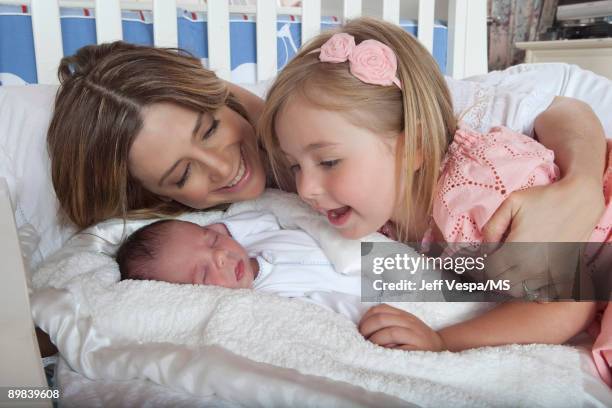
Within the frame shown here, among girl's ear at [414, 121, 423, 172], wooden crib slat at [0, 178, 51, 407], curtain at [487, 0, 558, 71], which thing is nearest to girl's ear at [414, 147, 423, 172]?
girl's ear at [414, 121, 423, 172]

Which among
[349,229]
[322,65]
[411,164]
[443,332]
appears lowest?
[443,332]

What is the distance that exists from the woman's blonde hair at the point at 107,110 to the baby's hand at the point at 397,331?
19.6 inches

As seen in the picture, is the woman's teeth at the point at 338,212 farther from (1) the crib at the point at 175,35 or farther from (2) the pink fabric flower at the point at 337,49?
(1) the crib at the point at 175,35

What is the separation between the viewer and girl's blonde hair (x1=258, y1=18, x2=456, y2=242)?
2.61 ft

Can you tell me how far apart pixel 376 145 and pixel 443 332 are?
0.30 meters

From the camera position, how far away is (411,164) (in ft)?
2.71

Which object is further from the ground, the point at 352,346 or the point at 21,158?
the point at 21,158

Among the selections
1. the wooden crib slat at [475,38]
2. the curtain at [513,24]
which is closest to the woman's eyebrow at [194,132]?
the wooden crib slat at [475,38]

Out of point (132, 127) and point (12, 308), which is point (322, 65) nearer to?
point (132, 127)

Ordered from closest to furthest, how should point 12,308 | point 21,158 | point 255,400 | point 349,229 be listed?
1. point 12,308
2. point 255,400
3. point 349,229
4. point 21,158

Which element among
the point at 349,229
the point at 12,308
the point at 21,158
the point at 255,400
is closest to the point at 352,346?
the point at 255,400

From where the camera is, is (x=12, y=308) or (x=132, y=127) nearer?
(x=12, y=308)

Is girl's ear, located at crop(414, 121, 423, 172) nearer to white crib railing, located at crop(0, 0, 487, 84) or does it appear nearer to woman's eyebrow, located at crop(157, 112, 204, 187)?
→ woman's eyebrow, located at crop(157, 112, 204, 187)

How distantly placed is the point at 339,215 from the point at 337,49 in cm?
27
